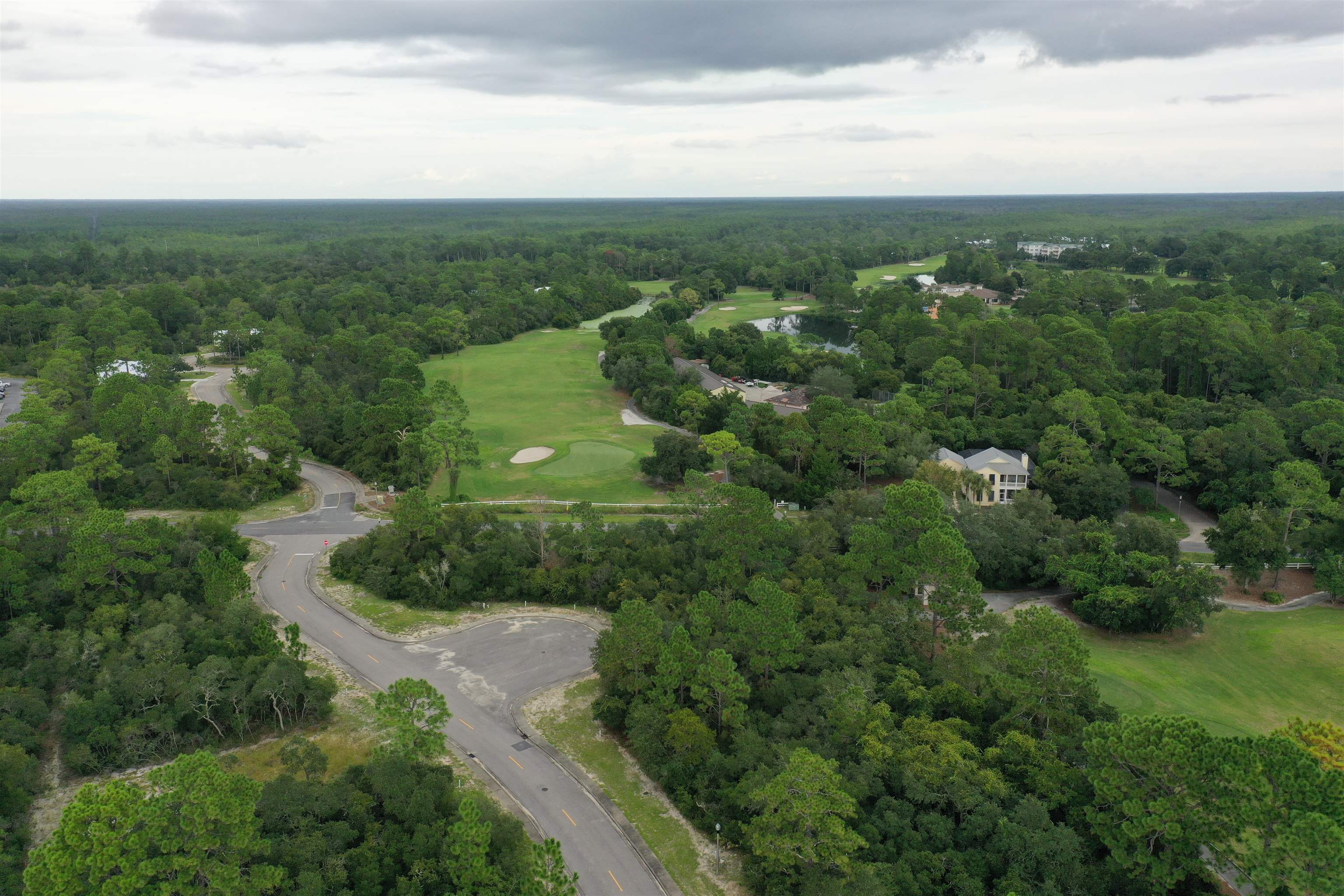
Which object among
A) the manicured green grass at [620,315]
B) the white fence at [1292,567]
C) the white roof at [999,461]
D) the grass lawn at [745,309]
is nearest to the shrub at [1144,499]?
the white roof at [999,461]

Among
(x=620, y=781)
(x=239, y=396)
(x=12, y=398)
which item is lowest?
(x=620, y=781)

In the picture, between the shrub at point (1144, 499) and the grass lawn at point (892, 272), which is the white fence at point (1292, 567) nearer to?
the shrub at point (1144, 499)

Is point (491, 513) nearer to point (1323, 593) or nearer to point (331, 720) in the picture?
point (331, 720)

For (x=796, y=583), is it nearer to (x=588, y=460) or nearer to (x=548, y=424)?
(x=588, y=460)

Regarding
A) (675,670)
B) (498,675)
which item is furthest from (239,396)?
(675,670)

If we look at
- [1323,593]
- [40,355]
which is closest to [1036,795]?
[1323,593]

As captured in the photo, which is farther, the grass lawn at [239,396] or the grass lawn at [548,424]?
the grass lawn at [239,396]

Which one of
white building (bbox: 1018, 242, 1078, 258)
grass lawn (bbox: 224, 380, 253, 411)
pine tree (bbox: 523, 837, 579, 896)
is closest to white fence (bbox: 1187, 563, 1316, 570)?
pine tree (bbox: 523, 837, 579, 896)

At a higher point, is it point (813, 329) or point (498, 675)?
point (813, 329)
